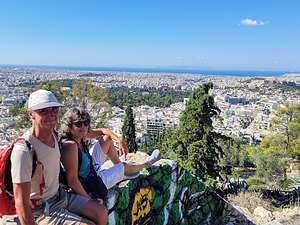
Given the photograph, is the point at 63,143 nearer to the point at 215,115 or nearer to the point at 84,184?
the point at 84,184

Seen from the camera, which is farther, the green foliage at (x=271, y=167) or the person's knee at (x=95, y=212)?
the green foliage at (x=271, y=167)

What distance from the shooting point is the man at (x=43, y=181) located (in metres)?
1.94

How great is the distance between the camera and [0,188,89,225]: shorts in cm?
222

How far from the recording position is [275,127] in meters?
16.8

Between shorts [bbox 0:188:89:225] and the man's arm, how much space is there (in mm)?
230

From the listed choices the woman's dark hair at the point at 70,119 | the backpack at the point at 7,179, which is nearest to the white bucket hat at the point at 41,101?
the backpack at the point at 7,179

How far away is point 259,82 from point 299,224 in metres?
134

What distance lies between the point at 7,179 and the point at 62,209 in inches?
16.7

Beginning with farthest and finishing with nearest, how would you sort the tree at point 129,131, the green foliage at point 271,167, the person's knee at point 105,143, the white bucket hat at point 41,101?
the tree at point 129,131 → the green foliage at point 271,167 → the person's knee at point 105,143 → the white bucket hat at point 41,101

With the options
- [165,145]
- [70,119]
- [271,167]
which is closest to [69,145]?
[70,119]

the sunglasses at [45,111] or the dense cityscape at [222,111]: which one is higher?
the sunglasses at [45,111]

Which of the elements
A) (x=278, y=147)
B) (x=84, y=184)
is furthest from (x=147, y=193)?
(x=278, y=147)

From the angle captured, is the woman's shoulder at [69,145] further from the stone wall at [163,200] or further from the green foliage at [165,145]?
the green foliage at [165,145]

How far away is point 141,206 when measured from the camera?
12.4 feet
